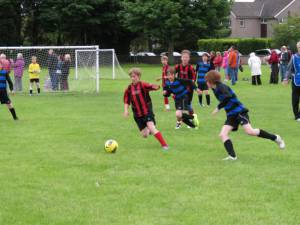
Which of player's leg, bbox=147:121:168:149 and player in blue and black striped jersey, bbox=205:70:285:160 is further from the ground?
player in blue and black striped jersey, bbox=205:70:285:160

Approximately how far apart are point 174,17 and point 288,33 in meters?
13.0

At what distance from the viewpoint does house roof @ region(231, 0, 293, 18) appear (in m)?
87.5

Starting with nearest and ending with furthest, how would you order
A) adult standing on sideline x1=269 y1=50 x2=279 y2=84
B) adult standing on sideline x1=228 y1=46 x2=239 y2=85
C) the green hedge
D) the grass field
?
the grass field → adult standing on sideline x1=228 y1=46 x2=239 y2=85 → adult standing on sideline x1=269 y1=50 x2=279 y2=84 → the green hedge

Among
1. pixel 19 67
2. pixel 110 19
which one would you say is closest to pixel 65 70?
pixel 19 67

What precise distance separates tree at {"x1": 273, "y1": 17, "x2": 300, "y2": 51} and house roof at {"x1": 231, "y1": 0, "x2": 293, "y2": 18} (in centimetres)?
2754

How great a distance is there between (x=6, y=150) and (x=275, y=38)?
173 feet

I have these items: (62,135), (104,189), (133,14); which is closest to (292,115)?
(62,135)

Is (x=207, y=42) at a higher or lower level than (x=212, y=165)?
higher

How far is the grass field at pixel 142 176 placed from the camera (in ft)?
21.2

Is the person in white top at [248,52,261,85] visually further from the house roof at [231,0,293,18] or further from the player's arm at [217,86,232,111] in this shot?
the house roof at [231,0,293,18]

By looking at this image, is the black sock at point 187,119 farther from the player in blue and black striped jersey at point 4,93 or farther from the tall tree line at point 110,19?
the tall tree line at point 110,19

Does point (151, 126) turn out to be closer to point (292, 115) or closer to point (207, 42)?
point (292, 115)

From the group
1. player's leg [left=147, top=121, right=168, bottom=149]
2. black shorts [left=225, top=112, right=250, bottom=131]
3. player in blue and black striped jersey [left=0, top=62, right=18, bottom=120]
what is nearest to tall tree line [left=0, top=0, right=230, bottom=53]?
player in blue and black striped jersey [left=0, top=62, right=18, bottom=120]

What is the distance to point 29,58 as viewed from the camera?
2853cm
